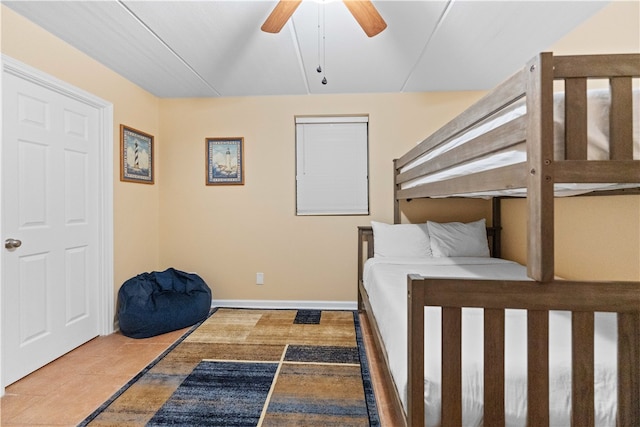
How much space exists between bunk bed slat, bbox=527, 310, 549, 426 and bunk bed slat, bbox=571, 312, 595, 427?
0.25ft

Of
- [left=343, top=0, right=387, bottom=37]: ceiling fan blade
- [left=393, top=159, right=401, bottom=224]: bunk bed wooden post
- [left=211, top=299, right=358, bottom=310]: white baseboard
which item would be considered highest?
[left=343, top=0, right=387, bottom=37]: ceiling fan blade

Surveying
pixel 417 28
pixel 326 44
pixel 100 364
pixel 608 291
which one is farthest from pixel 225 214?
pixel 608 291

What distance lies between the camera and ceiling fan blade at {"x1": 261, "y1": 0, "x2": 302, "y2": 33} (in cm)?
159

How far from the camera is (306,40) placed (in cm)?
224

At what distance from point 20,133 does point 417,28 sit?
2585 mm

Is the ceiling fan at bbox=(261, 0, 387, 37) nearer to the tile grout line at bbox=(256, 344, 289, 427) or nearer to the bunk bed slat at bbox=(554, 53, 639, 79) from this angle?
the bunk bed slat at bbox=(554, 53, 639, 79)

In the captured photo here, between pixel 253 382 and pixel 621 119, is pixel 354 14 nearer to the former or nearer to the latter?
pixel 621 119

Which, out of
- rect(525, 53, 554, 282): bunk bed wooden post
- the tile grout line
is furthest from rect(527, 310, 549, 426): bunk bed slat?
the tile grout line

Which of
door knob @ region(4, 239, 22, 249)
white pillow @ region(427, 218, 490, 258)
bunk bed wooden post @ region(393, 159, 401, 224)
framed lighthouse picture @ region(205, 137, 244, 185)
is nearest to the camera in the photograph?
door knob @ region(4, 239, 22, 249)

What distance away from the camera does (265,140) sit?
3.35m

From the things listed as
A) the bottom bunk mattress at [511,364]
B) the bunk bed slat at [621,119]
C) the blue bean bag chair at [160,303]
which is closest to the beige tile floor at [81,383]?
the blue bean bag chair at [160,303]

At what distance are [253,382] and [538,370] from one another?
5.11 feet

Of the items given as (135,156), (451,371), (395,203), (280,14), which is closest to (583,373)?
(451,371)

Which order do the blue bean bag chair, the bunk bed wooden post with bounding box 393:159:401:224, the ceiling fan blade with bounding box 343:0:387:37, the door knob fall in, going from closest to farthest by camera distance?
1. the ceiling fan blade with bounding box 343:0:387:37
2. the door knob
3. the blue bean bag chair
4. the bunk bed wooden post with bounding box 393:159:401:224
